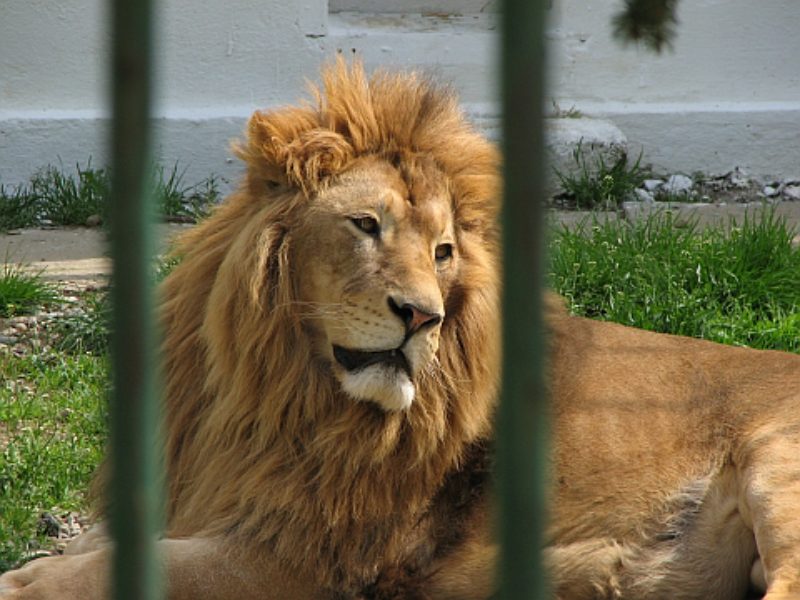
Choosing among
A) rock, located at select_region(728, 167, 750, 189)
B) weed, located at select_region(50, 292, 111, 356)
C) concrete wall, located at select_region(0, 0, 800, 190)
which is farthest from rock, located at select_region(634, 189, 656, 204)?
weed, located at select_region(50, 292, 111, 356)

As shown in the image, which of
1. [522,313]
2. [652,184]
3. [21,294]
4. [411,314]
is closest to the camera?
[522,313]

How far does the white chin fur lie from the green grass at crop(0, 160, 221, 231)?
3128 millimetres

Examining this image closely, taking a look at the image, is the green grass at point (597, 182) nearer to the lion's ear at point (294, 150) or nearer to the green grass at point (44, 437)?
the green grass at point (44, 437)

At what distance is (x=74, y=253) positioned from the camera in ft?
19.6

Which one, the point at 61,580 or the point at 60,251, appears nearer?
the point at 61,580

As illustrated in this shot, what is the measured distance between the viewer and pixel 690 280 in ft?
16.9

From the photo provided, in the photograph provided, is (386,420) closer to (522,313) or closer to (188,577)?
(188,577)

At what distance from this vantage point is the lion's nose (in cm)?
311

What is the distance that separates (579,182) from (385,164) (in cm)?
345

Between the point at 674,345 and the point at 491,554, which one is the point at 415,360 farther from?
the point at 674,345

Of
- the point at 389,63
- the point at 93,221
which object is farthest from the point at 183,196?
the point at 389,63

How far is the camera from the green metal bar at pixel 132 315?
110 centimetres

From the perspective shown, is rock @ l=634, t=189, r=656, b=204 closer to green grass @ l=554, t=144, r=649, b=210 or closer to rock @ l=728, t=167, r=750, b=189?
green grass @ l=554, t=144, r=649, b=210

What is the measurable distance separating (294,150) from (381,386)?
0.64m
